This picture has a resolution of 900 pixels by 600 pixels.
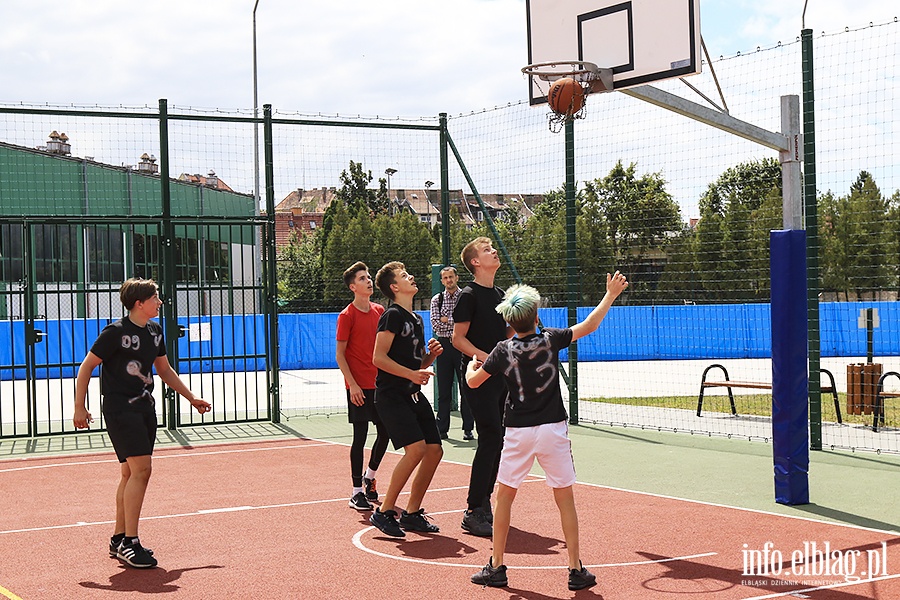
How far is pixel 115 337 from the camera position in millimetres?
6727

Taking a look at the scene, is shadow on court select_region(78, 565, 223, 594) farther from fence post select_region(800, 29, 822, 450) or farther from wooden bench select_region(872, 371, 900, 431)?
wooden bench select_region(872, 371, 900, 431)

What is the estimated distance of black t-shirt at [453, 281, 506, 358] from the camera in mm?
7285

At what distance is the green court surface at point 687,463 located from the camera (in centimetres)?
816

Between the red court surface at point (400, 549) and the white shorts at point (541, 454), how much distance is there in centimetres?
62

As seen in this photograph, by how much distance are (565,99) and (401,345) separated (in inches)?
125

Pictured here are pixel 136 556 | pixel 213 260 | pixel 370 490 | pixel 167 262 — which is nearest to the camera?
pixel 136 556

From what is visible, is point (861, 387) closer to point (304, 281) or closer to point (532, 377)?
point (532, 377)

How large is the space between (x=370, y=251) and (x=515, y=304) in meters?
11.8

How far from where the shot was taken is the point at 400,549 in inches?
272

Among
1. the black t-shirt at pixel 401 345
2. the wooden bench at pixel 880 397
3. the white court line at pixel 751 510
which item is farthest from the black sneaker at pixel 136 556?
the wooden bench at pixel 880 397

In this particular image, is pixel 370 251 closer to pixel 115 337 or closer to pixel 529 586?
pixel 115 337

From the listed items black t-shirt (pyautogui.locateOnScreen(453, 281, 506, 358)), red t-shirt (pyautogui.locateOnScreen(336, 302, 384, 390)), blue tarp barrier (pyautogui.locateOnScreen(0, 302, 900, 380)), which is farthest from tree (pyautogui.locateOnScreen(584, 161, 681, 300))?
black t-shirt (pyautogui.locateOnScreen(453, 281, 506, 358))

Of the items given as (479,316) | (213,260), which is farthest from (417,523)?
(213,260)

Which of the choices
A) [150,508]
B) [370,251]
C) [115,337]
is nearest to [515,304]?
[115,337]
